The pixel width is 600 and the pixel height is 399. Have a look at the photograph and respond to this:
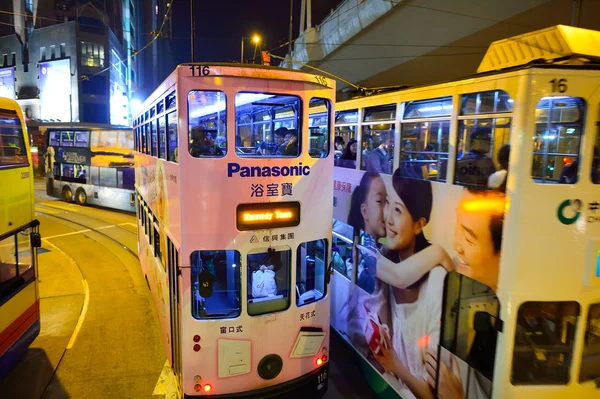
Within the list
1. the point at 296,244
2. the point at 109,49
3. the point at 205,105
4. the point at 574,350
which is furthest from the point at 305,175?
the point at 109,49

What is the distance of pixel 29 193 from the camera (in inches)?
260

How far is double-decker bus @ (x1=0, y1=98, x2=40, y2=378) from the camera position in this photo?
18.6 ft

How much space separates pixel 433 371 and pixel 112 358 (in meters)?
5.28

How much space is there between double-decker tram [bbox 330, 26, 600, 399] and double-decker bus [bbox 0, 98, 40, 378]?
5327mm

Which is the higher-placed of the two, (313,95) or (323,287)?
(313,95)

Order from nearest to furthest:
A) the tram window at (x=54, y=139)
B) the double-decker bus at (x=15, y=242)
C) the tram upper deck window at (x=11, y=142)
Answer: the double-decker bus at (x=15, y=242) → the tram upper deck window at (x=11, y=142) → the tram window at (x=54, y=139)

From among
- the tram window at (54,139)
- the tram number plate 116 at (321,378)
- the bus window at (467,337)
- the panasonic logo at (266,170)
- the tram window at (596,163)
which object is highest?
the tram window at (54,139)

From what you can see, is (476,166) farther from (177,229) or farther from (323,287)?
(177,229)

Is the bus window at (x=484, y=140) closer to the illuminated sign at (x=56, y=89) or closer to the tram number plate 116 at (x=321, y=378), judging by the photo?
the tram number plate 116 at (x=321, y=378)

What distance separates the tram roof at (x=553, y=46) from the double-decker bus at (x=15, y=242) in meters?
6.62

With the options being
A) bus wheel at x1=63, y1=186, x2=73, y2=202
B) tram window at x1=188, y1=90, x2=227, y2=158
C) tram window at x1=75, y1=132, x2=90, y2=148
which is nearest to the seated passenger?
tram window at x1=188, y1=90, x2=227, y2=158

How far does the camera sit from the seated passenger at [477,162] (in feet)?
13.5

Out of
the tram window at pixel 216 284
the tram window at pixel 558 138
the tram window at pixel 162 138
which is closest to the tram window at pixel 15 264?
the tram window at pixel 162 138

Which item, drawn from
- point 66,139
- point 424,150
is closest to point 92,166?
point 66,139
